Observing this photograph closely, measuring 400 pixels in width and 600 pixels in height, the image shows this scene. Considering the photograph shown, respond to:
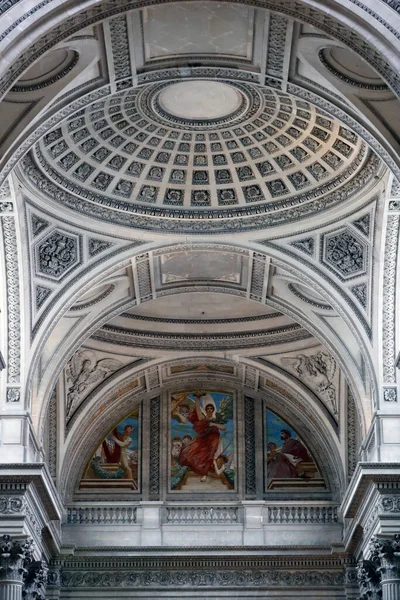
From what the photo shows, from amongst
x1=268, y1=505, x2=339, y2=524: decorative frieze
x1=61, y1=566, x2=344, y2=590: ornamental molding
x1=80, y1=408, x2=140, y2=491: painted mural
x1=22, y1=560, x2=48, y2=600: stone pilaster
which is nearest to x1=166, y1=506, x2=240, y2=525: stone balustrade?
x1=268, y1=505, x2=339, y2=524: decorative frieze

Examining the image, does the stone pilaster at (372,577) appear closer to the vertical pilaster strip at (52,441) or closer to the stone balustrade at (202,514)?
the stone balustrade at (202,514)

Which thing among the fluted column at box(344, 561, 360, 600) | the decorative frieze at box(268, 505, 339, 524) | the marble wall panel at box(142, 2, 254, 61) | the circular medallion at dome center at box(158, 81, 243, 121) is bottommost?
the fluted column at box(344, 561, 360, 600)

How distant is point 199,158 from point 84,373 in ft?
30.8

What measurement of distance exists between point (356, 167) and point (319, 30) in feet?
21.6

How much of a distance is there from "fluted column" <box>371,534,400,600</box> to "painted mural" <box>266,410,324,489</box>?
8.09 metres

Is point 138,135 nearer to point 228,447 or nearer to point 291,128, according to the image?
point 291,128

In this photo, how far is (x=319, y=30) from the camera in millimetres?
17859

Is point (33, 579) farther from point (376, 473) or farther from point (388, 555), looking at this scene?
point (376, 473)

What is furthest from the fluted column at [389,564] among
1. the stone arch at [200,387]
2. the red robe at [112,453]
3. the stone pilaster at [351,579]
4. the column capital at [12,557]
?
the red robe at [112,453]

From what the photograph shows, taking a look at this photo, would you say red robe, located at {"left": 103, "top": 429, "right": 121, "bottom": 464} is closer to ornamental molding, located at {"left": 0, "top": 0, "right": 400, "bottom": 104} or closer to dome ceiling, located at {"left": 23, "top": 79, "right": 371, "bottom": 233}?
dome ceiling, located at {"left": 23, "top": 79, "right": 371, "bottom": 233}

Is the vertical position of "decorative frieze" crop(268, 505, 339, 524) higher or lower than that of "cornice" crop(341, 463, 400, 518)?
higher

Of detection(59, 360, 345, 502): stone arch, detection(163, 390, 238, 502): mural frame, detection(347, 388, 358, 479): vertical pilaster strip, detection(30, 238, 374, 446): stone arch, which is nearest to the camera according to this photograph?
detection(30, 238, 374, 446): stone arch

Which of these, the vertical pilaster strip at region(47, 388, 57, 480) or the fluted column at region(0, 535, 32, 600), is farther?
the vertical pilaster strip at region(47, 388, 57, 480)

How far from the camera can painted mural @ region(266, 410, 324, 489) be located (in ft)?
110
